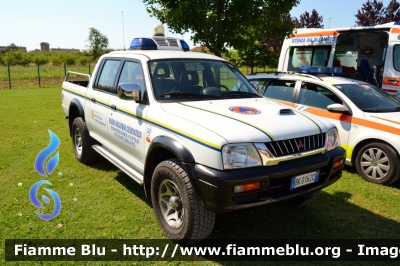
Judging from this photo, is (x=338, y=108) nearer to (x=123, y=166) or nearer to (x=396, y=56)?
(x=123, y=166)

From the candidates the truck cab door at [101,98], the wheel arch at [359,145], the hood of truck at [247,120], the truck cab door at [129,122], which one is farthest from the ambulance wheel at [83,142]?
the wheel arch at [359,145]

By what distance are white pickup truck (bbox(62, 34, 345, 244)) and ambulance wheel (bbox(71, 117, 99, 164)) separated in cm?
65

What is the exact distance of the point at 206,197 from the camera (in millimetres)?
2693

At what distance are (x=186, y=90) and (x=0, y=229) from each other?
8.28ft

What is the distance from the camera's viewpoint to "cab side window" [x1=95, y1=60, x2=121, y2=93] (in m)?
4.55

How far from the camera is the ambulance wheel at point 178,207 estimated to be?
2.87 meters

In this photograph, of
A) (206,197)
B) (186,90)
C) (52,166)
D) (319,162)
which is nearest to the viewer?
(206,197)

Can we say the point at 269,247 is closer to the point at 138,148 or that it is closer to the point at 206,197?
the point at 206,197

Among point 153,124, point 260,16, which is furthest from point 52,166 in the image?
point 260,16

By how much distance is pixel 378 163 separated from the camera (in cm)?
488

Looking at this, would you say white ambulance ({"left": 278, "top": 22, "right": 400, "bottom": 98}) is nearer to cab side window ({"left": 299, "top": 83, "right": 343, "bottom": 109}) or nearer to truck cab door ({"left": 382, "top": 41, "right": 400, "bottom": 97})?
truck cab door ({"left": 382, "top": 41, "right": 400, "bottom": 97})

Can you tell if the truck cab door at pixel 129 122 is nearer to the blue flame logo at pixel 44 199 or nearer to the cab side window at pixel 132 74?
the cab side window at pixel 132 74

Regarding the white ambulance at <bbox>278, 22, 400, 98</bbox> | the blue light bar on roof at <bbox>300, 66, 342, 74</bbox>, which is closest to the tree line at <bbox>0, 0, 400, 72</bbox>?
the white ambulance at <bbox>278, 22, 400, 98</bbox>

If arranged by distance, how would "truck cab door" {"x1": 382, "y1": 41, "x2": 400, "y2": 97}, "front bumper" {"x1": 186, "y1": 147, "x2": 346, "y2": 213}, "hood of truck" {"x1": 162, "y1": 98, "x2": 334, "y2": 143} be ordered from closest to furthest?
"front bumper" {"x1": 186, "y1": 147, "x2": 346, "y2": 213} → "hood of truck" {"x1": 162, "y1": 98, "x2": 334, "y2": 143} → "truck cab door" {"x1": 382, "y1": 41, "x2": 400, "y2": 97}
